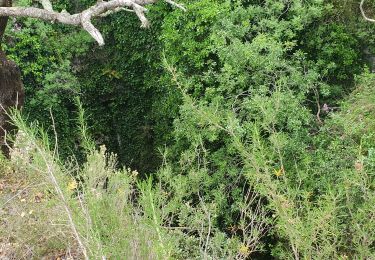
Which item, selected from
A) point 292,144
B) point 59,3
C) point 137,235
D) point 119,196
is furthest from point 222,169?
point 59,3

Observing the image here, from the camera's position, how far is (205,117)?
15.2 feet

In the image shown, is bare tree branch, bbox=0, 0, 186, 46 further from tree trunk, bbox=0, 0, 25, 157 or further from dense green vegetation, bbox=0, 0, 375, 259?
tree trunk, bbox=0, 0, 25, 157

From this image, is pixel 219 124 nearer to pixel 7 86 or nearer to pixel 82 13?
pixel 82 13

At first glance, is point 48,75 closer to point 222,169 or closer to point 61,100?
point 61,100

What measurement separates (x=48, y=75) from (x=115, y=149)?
2.04 m

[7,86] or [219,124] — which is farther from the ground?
[7,86]

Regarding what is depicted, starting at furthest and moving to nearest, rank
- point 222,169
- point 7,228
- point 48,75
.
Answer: point 48,75
point 222,169
point 7,228

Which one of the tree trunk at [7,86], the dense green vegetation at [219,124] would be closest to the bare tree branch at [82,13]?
the dense green vegetation at [219,124]

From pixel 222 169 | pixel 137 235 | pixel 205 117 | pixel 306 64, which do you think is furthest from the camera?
pixel 306 64

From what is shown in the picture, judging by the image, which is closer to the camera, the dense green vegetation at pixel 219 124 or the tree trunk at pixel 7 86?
the dense green vegetation at pixel 219 124

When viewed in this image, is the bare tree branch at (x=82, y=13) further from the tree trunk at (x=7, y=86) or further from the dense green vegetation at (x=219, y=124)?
the tree trunk at (x=7, y=86)

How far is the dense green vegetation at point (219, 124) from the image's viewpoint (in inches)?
115

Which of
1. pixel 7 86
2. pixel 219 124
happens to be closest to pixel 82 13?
pixel 7 86

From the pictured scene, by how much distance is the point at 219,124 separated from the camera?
16.9ft
